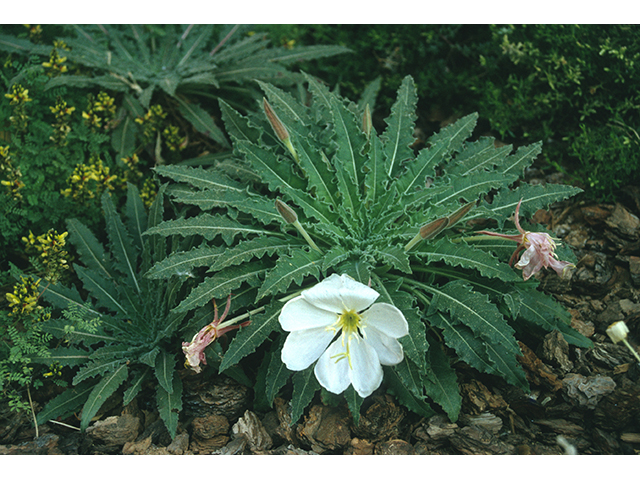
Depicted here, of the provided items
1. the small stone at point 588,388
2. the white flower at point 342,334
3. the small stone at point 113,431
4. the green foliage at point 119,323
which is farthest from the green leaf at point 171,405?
the small stone at point 588,388

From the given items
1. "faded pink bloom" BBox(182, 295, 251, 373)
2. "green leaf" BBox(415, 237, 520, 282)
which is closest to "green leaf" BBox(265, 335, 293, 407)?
"faded pink bloom" BBox(182, 295, 251, 373)

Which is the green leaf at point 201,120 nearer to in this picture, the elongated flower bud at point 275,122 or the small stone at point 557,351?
the elongated flower bud at point 275,122

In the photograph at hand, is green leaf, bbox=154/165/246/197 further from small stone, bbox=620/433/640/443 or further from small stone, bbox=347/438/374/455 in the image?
small stone, bbox=620/433/640/443

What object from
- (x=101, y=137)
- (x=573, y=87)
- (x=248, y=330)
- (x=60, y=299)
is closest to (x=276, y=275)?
(x=248, y=330)

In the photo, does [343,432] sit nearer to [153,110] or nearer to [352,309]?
[352,309]

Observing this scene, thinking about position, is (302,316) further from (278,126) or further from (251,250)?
(278,126)
